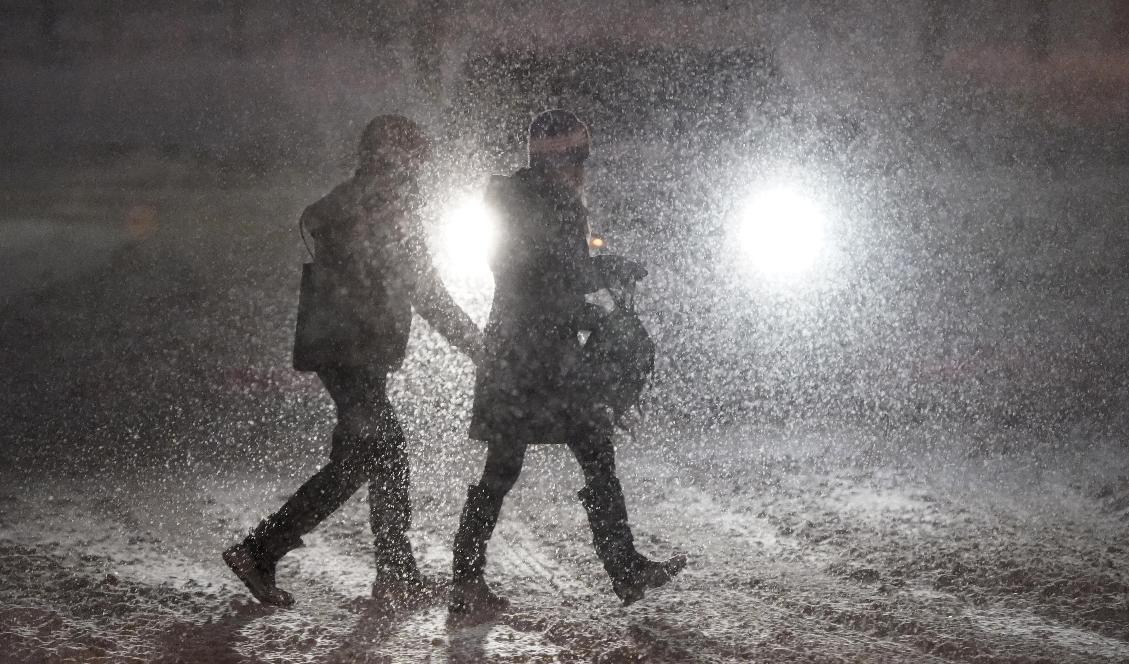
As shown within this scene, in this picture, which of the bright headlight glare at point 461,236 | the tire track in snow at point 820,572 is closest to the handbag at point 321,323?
the tire track in snow at point 820,572

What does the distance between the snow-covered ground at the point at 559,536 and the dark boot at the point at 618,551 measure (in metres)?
0.10

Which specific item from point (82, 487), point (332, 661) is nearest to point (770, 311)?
point (82, 487)

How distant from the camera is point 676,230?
1124 cm

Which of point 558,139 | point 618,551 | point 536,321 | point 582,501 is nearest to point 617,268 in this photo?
point 536,321

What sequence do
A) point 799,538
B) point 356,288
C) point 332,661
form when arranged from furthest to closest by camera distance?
point 799,538 → point 356,288 → point 332,661

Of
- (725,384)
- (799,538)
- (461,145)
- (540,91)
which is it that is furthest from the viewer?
(461,145)

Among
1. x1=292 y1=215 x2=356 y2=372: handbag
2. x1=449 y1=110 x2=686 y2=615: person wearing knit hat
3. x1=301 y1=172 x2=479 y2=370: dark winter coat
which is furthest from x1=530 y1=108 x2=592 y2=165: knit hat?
x1=292 y1=215 x2=356 y2=372: handbag

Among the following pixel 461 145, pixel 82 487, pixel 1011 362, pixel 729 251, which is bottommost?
pixel 82 487

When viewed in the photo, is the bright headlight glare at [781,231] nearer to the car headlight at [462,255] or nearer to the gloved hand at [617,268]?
the car headlight at [462,255]

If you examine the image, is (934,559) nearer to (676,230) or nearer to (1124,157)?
(676,230)

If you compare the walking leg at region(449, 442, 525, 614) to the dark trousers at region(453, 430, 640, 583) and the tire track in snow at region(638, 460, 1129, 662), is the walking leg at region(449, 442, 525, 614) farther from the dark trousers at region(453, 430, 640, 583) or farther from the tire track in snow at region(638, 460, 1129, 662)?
the tire track in snow at region(638, 460, 1129, 662)

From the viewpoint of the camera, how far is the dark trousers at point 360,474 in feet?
11.3

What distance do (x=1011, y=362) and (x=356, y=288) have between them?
6.17 m

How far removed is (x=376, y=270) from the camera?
347 centimetres
